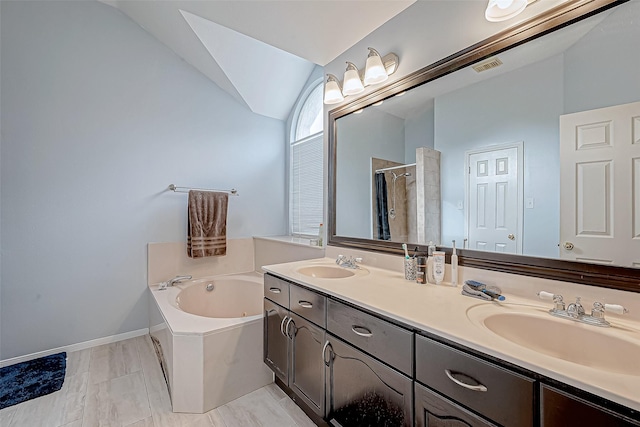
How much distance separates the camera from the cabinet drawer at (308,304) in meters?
1.38

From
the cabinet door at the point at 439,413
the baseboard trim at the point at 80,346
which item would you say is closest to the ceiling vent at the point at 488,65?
the cabinet door at the point at 439,413

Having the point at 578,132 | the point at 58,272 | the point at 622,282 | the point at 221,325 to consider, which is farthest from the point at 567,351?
the point at 58,272

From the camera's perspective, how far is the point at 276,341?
5.72 ft

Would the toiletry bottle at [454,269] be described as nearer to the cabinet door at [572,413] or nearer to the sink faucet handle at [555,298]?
the sink faucet handle at [555,298]

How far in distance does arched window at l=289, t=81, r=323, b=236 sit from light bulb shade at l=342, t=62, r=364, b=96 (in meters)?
1.15

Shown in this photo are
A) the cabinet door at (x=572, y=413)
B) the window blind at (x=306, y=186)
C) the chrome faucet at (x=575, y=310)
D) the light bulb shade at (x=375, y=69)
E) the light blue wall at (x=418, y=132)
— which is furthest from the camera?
the window blind at (x=306, y=186)

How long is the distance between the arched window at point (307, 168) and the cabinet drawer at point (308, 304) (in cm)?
157

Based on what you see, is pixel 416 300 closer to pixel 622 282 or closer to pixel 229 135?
pixel 622 282

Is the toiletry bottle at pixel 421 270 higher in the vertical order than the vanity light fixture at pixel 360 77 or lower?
lower

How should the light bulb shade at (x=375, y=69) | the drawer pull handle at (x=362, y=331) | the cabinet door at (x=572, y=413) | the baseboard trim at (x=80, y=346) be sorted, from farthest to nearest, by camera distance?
the baseboard trim at (x=80, y=346)
the light bulb shade at (x=375, y=69)
the drawer pull handle at (x=362, y=331)
the cabinet door at (x=572, y=413)

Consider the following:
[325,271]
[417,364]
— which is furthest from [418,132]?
[417,364]

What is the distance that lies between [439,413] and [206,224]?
259 centimetres

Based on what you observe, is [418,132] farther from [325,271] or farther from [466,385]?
[466,385]

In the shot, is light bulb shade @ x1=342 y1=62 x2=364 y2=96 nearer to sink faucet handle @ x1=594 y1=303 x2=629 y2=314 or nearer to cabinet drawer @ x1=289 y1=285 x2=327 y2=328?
cabinet drawer @ x1=289 y1=285 x2=327 y2=328
